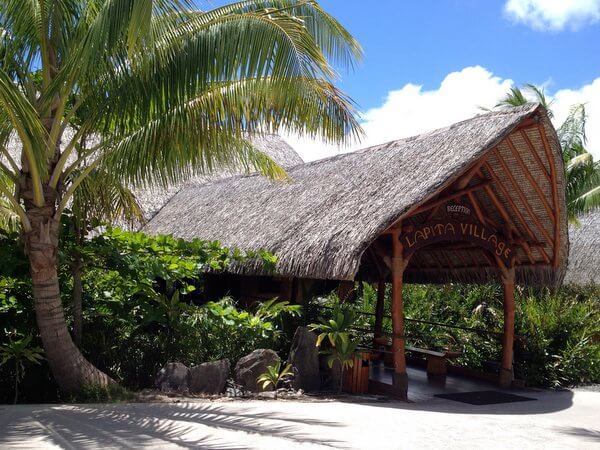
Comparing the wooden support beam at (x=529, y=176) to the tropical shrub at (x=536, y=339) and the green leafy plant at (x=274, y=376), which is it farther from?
the green leafy plant at (x=274, y=376)

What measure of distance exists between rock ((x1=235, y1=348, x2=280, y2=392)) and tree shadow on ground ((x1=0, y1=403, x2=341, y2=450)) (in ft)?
3.79

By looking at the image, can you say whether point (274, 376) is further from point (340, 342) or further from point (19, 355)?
point (19, 355)

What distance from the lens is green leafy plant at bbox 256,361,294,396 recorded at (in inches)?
304

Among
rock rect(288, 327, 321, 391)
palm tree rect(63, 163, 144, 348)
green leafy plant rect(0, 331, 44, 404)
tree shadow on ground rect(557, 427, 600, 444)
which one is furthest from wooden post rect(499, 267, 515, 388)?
green leafy plant rect(0, 331, 44, 404)

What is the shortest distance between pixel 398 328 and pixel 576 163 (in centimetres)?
870

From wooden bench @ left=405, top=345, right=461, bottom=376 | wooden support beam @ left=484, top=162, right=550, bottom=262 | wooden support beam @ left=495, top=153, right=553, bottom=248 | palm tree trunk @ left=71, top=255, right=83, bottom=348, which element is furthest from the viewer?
wooden bench @ left=405, top=345, right=461, bottom=376

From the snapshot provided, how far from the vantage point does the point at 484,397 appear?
860 cm

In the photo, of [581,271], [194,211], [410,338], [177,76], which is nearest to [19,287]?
[177,76]

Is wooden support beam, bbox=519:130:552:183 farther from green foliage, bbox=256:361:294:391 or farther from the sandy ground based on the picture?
green foliage, bbox=256:361:294:391

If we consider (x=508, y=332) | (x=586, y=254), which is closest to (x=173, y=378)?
(x=508, y=332)

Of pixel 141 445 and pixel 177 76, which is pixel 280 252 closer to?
pixel 177 76

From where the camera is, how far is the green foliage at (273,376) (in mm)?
7727

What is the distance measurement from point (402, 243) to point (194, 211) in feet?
22.1

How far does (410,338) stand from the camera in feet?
42.9
